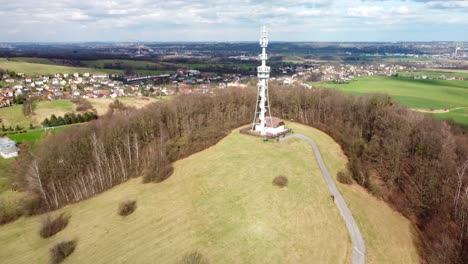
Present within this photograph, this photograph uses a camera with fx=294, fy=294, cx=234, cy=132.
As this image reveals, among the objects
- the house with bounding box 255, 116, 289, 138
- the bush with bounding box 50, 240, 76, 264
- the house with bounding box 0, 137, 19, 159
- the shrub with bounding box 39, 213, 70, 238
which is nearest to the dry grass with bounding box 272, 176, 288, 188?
the house with bounding box 255, 116, 289, 138

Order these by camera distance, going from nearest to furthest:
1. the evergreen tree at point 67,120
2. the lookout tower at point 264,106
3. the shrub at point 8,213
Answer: the shrub at point 8,213 → the lookout tower at point 264,106 → the evergreen tree at point 67,120

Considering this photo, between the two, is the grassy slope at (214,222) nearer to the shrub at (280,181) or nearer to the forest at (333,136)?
the shrub at (280,181)

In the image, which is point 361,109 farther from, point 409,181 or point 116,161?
point 116,161

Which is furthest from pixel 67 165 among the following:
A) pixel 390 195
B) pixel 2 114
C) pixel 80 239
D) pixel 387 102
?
pixel 2 114

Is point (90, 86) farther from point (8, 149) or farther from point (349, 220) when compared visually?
point (349, 220)

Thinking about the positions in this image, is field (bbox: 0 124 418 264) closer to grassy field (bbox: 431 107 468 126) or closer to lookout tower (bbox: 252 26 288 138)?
lookout tower (bbox: 252 26 288 138)

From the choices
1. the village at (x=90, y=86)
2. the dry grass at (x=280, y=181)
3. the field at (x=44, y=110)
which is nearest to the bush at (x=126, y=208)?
the dry grass at (x=280, y=181)
